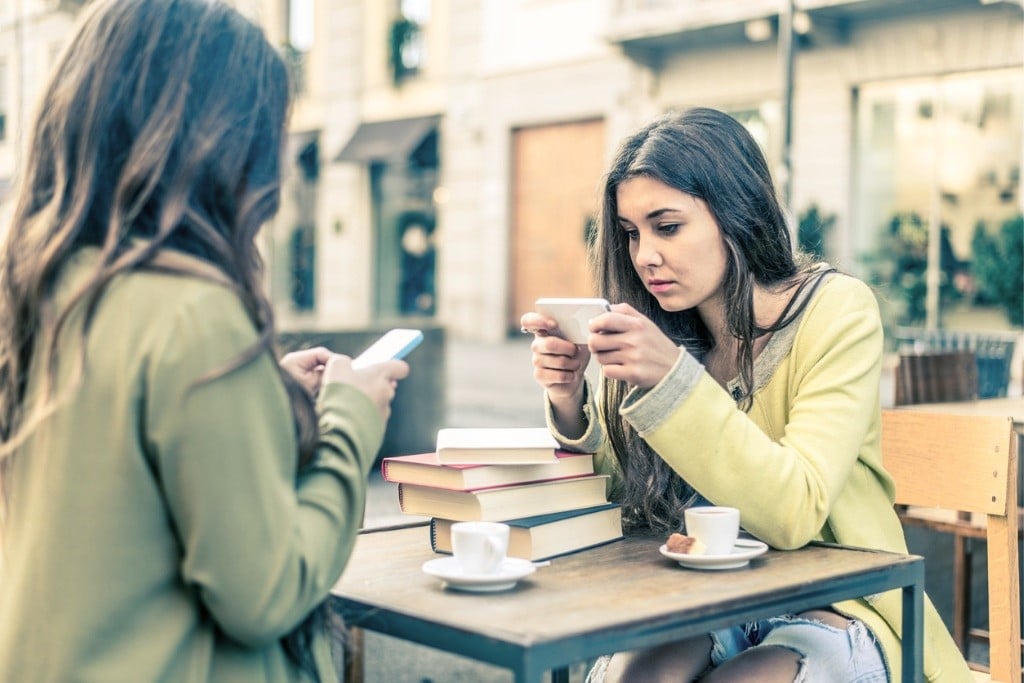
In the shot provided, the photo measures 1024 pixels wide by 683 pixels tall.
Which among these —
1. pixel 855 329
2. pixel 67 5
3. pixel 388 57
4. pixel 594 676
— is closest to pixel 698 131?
pixel 855 329

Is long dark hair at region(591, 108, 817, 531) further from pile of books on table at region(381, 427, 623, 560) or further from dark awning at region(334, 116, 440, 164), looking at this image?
dark awning at region(334, 116, 440, 164)

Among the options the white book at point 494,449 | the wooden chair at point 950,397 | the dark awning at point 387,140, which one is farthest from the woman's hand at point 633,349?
the dark awning at point 387,140

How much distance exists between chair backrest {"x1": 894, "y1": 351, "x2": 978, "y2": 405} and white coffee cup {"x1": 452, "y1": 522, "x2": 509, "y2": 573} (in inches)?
108

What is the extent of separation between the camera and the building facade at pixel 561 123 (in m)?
13.3

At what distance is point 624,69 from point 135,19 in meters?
16.1

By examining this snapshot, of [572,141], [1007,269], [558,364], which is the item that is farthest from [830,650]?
[572,141]

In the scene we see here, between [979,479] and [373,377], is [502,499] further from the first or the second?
[979,479]

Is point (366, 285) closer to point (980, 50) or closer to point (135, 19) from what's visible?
point (980, 50)

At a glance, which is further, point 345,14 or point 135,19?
point 345,14

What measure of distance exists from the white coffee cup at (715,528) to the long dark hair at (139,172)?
63 cm

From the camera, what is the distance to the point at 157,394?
1.28m

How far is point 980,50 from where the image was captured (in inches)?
520

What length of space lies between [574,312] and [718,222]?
42 centimetres

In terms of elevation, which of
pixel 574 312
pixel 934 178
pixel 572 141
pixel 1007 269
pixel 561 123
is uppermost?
pixel 561 123
